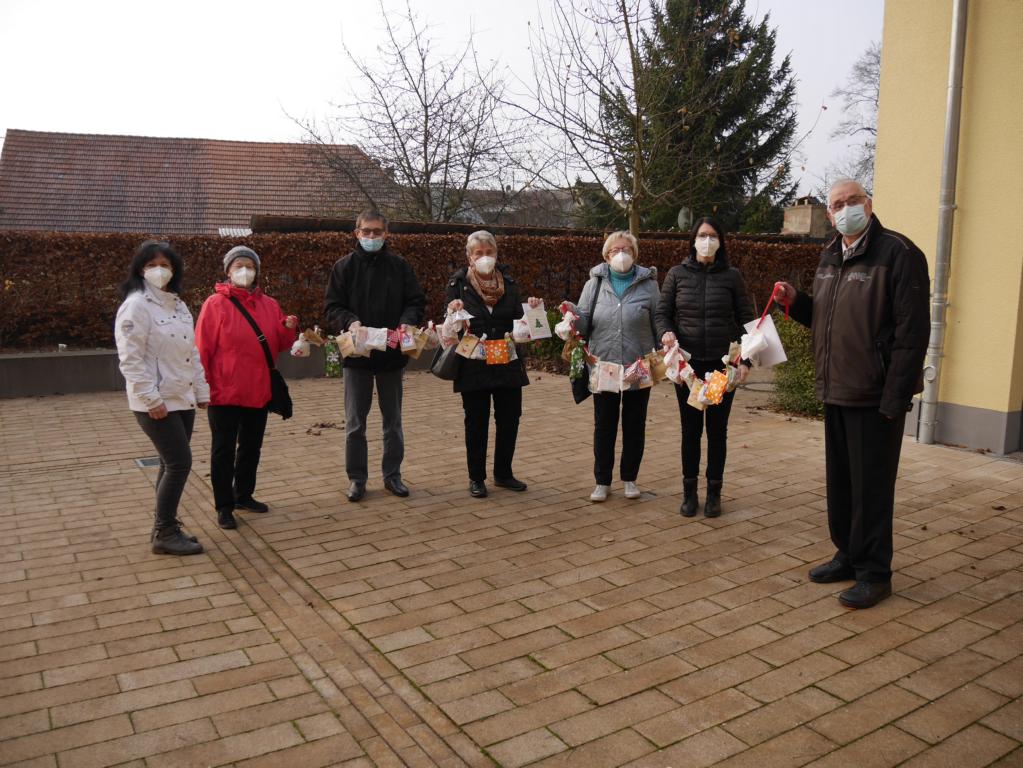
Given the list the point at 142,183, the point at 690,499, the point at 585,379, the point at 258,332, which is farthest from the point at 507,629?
the point at 142,183

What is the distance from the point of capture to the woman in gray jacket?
607 centimetres

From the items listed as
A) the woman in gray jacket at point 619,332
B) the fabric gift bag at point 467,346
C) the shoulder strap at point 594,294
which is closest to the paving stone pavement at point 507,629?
the woman in gray jacket at point 619,332

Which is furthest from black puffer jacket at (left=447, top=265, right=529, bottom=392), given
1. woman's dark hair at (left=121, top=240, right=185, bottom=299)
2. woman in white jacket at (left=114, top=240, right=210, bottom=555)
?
woman's dark hair at (left=121, top=240, right=185, bottom=299)

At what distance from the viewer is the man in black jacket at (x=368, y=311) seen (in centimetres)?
623

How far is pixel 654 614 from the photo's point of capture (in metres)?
4.36

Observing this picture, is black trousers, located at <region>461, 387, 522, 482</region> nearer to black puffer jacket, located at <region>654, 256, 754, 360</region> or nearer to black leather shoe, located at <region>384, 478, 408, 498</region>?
black leather shoe, located at <region>384, 478, 408, 498</region>

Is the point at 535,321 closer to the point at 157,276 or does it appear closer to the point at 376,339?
the point at 376,339

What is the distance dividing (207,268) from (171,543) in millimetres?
7854

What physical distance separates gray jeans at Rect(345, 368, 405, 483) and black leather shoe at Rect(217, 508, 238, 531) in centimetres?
91

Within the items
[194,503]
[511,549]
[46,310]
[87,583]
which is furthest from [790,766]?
[46,310]

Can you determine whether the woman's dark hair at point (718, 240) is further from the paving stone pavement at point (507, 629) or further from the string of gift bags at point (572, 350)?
the paving stone pavement at point (507, 629)

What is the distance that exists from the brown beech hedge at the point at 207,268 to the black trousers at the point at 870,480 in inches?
374

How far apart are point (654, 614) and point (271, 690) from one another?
1.84 meters

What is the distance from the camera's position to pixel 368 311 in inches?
246
